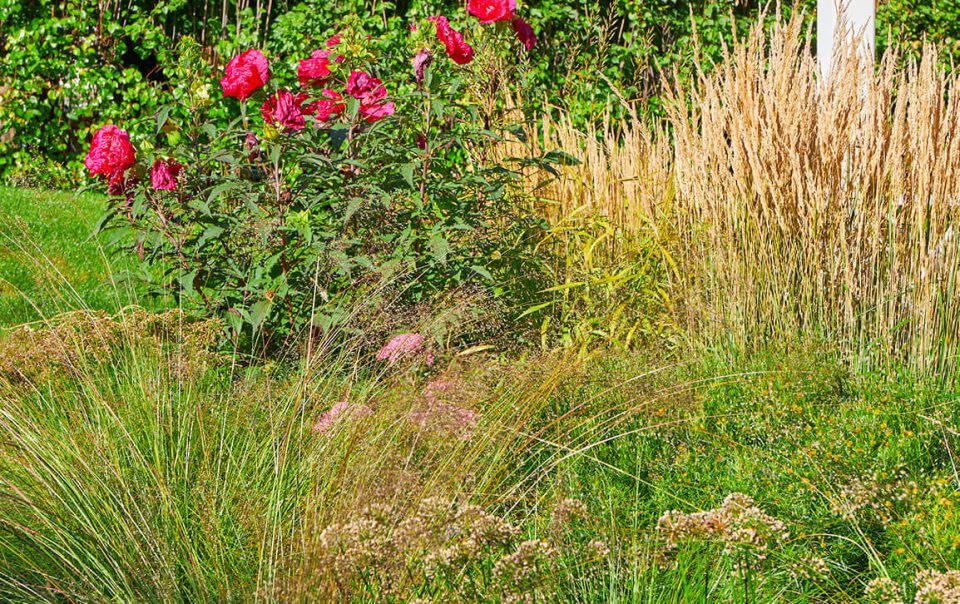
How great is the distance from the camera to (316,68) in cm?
370

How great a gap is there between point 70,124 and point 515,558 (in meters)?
8.04

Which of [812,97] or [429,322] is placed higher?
[812,97]

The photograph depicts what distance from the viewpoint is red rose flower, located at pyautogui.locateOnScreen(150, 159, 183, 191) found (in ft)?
11.5

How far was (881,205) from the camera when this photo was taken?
3.79m

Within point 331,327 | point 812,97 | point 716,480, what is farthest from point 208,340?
point 812,97

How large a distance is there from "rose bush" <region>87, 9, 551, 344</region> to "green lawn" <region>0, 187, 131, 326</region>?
0.52m

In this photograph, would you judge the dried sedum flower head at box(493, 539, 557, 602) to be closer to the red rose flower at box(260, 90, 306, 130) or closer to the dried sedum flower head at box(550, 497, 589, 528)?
the dried sedum flower head at box(550, 497, 589, 528)

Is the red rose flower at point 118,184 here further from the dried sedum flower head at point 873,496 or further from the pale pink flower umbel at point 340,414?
the dried sedum flower head at point 873,496

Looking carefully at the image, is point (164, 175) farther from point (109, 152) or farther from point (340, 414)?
point (340, 414)

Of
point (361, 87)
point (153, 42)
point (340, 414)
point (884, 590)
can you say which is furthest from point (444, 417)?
point (153, 42)

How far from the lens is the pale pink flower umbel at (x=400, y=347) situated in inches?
120

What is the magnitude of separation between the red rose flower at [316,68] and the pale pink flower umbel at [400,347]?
115cm

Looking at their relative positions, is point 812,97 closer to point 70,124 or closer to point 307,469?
point 307,469

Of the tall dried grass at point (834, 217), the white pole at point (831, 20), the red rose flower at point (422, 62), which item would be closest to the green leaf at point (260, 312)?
the red rose flower at point (422, 62)
